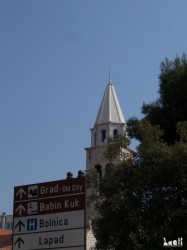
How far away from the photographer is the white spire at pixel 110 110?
49.9 metres

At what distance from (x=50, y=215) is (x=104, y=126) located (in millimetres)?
39059

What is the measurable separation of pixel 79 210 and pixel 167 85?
32.4 ft

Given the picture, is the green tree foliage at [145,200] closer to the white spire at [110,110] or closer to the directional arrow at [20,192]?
the directional arrow at [20,192]

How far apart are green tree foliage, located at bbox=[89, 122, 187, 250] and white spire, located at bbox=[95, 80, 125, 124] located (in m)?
35.0

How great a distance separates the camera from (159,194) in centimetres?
1371

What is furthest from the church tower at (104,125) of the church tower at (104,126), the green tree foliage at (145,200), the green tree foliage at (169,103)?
the green tree foliage at (145,200)

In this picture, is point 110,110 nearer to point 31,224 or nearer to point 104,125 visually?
point 104,125

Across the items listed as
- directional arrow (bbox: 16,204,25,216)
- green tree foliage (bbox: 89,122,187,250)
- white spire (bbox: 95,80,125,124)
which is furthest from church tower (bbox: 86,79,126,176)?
directional arrow (bbox: 16,204,25,216)

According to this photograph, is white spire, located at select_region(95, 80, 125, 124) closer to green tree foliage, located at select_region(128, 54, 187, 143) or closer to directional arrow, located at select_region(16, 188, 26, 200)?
green tree foliage, located at select_region(128, 54, 187, 143)

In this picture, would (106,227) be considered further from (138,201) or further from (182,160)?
(182,160)

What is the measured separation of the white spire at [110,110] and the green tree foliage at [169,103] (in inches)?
1164

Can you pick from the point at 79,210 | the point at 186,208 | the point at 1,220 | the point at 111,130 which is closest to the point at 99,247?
the point at 186,208

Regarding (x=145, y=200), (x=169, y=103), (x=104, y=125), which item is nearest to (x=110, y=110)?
(x=104, y=125)

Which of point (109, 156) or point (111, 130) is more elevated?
point (111, 130)
